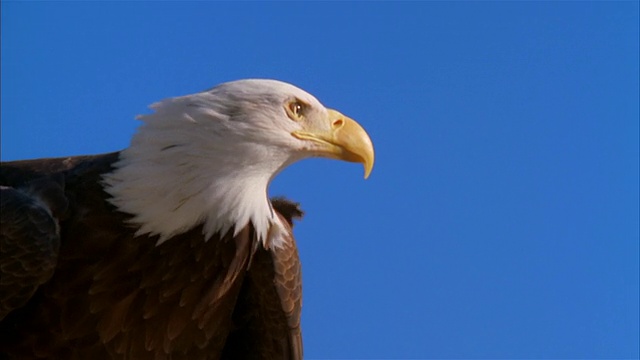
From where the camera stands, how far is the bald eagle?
4.72 meters

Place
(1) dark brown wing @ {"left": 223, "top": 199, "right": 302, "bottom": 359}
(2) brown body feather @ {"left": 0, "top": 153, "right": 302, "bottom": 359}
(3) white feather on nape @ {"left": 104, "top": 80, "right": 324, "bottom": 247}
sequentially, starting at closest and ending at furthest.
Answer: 1. (3) white feather on nape @ {"left": 104, "top": 80, "right": 324, "bottom": 247}
2. (2) brown body feather @ {"left": 0, "top": 153, "right": 302, "bottom": 359}
3. (1) dark brown wing @ {"left": 223, "top": 199, "right": 302, "bottom": 359}

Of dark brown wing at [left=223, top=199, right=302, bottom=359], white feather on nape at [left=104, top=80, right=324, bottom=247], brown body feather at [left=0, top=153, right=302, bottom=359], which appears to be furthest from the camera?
dark brown wing at [left=223, top=199, right=302, bottom=359]

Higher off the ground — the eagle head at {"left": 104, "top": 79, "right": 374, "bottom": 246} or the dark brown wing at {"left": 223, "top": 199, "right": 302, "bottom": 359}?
the eagle head at {"left": 104, "top": 79, "right": 374, "bottom": 246}

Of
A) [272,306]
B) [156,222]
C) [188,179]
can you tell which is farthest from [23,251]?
[272,306]

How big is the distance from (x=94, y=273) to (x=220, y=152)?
0.84m

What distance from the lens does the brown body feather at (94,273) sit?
4785 mm

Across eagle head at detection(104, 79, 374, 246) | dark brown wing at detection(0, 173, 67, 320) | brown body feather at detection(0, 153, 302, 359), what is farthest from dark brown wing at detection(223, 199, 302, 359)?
dark brown wing at detection(0, 173, 67, 320)

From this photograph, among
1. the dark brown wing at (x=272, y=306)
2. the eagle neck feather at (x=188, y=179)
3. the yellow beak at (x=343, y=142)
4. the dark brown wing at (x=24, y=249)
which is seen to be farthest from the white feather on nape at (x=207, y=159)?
the dark brown wing at (x=272, y=306)

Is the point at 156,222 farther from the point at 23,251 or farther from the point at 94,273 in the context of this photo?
the point at 23,251

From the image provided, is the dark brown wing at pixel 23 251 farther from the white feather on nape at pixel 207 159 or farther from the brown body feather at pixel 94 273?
the white feather on nape at pixel 207 159

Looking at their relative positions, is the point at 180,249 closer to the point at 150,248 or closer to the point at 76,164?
the point at 150,248

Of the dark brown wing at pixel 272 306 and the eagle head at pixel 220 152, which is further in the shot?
the dark brown wing at pixel 272 306

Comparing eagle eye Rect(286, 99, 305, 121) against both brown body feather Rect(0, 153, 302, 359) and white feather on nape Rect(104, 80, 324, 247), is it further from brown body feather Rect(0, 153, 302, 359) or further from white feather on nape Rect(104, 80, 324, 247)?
brown body feather Rect(0, 153, 302, 359)

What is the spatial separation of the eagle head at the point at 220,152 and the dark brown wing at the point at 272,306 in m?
0.42
